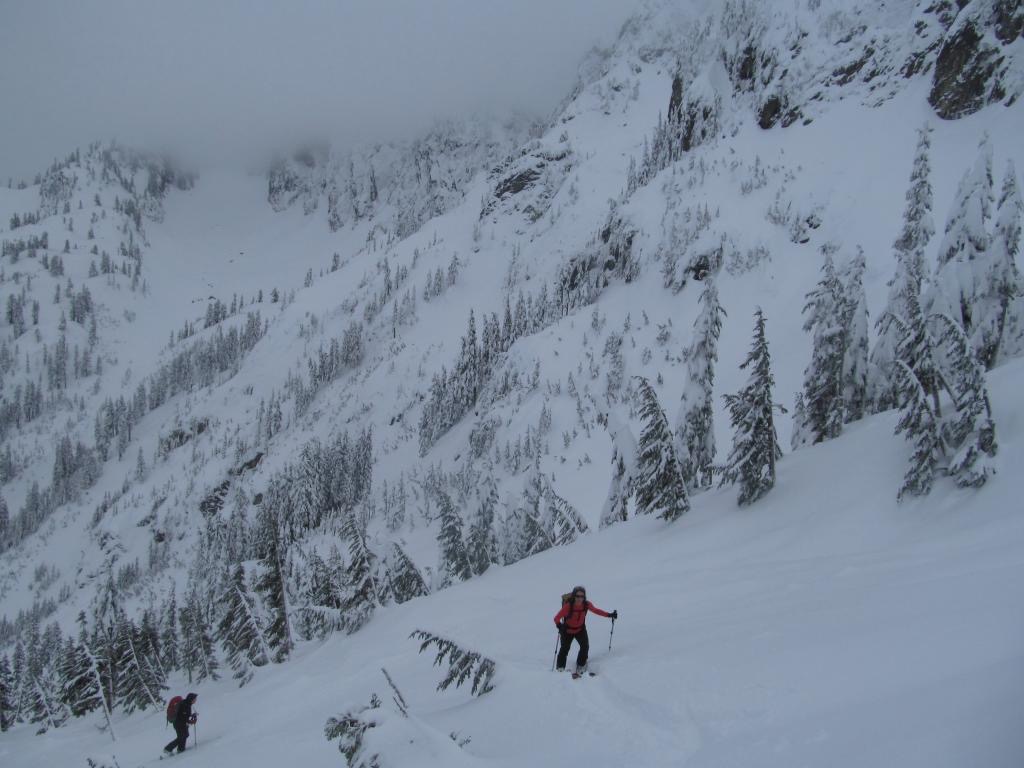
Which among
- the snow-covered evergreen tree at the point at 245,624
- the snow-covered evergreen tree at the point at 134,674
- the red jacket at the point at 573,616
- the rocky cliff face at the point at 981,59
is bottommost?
the snow-covered evergreen tree at the point at 134,674

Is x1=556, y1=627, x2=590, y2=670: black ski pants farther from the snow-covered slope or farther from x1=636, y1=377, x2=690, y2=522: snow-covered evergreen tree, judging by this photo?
x1=636, y1=377, x2=690, y2=522: snow-covered evergreen tree

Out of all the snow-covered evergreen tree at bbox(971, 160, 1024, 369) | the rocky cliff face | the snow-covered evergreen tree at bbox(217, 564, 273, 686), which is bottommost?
the snow-covered evergreen tree at bbox(217, 564, 273, 686)

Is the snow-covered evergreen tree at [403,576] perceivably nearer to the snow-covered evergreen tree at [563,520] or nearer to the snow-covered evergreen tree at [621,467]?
the snow-covered evergreen tree at [563,520]

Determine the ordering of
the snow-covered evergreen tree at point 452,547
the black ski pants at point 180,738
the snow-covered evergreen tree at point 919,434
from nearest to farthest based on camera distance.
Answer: the snow-covered evergreen tree at point 919,434
the black ski pants at point 180,738
the snow-covered evergreen tree at point 452,547

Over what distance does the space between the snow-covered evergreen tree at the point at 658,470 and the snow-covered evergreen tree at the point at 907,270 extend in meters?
8.28

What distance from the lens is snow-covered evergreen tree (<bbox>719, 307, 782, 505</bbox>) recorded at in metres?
17.7

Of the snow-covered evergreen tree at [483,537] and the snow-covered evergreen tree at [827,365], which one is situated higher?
the snow-covered evergreen tree at [827,365]

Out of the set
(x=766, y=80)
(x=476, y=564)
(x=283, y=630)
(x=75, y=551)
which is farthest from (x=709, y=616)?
(x=75, y=551)

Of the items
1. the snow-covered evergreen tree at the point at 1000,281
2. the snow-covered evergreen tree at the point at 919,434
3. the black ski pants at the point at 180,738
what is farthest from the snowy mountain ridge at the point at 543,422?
the black ski pants at the point at 180,738

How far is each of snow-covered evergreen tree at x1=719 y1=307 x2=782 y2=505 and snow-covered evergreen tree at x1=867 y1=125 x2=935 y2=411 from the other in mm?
6178

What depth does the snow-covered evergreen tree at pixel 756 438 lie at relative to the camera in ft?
58.2

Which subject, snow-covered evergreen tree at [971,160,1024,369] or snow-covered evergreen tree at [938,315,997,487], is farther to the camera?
snow-covered evergreen tree at [971,160,1024,369]

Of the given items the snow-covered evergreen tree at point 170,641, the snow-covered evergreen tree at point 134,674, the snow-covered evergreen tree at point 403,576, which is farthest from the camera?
the snow-covered evergreen tree at point 170,641

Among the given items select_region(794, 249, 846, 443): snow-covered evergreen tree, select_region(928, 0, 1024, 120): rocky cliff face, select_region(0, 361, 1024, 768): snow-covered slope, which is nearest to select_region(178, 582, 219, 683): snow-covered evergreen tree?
select_region(0, 361, 1024, 768): snow-covered slope
